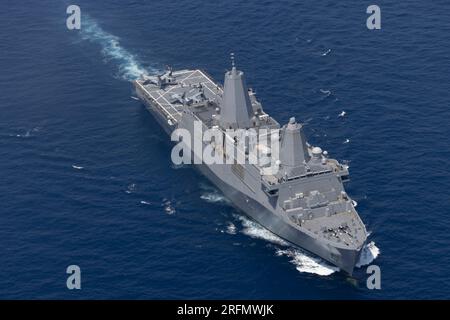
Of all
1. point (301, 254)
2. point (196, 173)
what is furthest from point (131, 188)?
point (301, 254)

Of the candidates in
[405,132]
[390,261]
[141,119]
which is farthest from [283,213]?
[141,119]

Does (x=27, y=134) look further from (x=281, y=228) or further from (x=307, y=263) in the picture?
(x=307, y=263)

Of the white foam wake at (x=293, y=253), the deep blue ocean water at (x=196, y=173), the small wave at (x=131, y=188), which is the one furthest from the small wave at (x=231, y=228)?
the small wave at (x=131, y=188)

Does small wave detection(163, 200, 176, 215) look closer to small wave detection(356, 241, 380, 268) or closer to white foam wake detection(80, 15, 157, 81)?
small wave detection(356, 241, 380, 268)

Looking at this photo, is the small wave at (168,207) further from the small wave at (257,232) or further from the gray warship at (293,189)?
the small wave at (257,232)

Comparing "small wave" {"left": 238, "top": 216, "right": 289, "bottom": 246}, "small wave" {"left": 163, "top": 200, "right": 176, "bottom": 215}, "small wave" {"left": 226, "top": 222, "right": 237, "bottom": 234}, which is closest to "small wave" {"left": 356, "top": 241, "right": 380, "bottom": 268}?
"small wave" {"left": 238, "top": 216, "right": 289, "bottom": 246}

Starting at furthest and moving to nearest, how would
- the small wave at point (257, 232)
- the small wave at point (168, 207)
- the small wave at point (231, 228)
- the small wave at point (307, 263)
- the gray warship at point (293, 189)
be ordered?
the small wave at point (168, 207) < the small wave at point (231, 228) < the small wave at point (257, 232) < the gray warship at point (293, 189) < the small wave at point (307, 263)

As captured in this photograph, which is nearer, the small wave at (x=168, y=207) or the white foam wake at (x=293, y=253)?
the white foam wake at (x=293, y=253)
